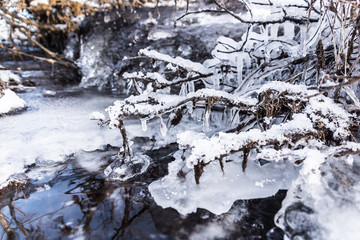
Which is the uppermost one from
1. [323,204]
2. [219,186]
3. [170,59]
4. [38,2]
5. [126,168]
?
[38,2]

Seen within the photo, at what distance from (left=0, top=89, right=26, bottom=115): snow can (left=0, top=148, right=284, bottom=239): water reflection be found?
2.69 metres

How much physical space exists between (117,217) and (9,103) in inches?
142

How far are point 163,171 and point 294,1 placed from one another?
6.78 feet

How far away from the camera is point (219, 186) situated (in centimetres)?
185

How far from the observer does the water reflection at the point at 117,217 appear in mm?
1618

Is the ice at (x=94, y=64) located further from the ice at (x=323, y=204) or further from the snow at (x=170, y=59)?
the ice at (x=323, y=204)

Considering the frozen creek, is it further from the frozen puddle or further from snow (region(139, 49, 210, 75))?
snow (region(139, 49, 210, 75))

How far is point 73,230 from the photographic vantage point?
1.69 m

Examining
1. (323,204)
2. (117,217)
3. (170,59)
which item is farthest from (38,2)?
(323,204)

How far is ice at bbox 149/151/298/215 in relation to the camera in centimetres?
176

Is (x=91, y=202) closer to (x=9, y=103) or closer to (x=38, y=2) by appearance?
(x=9, y=103)

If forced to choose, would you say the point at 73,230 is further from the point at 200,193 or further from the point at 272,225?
the point at 272,225

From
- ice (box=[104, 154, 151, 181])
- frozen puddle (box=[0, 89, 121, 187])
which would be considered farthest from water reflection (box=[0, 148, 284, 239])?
frozen puddle (box=[0, 89, 121, 187])

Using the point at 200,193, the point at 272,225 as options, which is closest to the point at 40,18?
the point at 200,193
